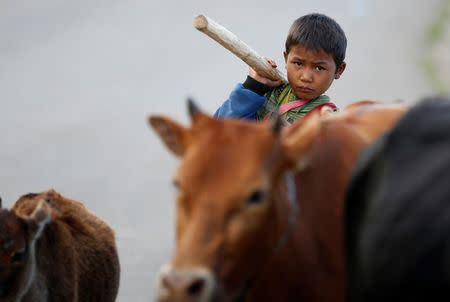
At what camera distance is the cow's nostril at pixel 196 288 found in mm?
1827

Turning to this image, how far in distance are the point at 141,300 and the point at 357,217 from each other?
6.24 m

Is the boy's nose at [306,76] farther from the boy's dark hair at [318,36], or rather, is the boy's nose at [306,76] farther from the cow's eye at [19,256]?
the cow's eye at [19,256]

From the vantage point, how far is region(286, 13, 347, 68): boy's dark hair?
4203mm

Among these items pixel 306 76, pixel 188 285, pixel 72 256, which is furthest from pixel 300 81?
pixel 188 285

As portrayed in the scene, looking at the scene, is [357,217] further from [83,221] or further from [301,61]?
[83,221]

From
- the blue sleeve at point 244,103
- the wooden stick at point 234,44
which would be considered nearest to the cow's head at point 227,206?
the wooden stick at point 234,44

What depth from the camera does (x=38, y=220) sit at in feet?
14.8

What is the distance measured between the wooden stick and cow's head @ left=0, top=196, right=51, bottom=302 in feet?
6.82

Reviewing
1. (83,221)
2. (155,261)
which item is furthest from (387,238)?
(155,261)

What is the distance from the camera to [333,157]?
7.61ft

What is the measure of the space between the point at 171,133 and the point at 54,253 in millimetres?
2884

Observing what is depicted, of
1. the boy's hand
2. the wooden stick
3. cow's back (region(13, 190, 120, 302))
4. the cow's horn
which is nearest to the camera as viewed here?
the cow's horn

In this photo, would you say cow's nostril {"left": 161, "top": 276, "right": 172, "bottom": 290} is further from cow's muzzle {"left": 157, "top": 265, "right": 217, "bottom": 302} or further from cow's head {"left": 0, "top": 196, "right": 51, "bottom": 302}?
cow's head {"left": 0, "top": 196, "right": 51, "bottom": 302}

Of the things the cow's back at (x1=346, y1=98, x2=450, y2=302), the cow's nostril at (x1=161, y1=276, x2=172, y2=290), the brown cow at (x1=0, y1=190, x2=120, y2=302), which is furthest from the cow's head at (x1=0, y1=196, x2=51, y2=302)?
the cow's back at (x1=346, y1=98, x2=450, y2=302)
